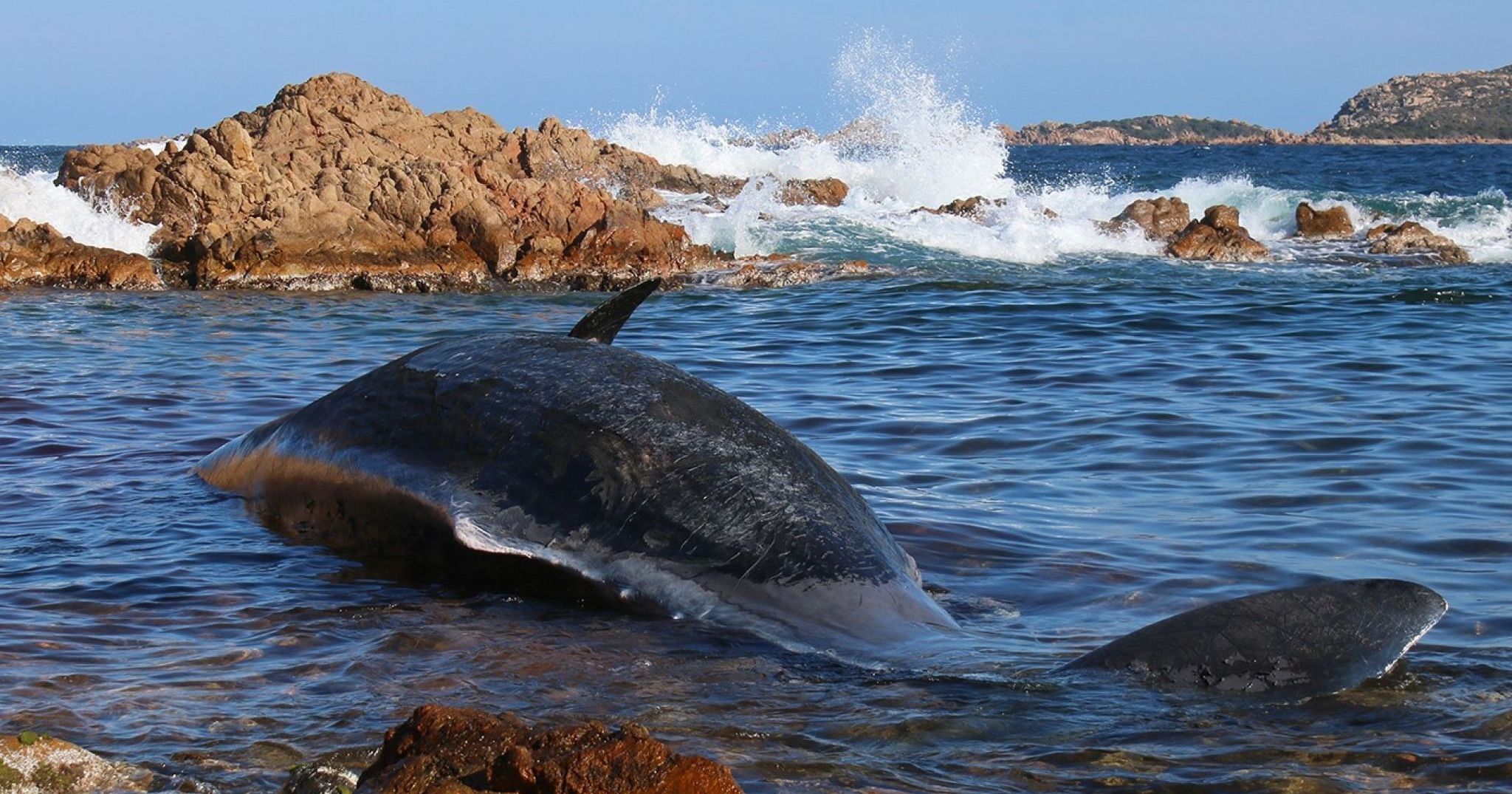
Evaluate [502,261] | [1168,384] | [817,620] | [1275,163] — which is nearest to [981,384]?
[1168,384]

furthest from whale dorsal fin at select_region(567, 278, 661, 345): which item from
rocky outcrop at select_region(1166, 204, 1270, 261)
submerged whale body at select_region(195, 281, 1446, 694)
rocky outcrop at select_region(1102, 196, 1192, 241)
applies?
rocky outcrop at select_region(1102, 196, 1192, 241)

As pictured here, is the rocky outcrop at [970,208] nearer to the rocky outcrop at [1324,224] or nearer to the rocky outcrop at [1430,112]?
the rocky outcrop at [1324,224]

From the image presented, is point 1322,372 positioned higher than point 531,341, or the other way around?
point 531,341

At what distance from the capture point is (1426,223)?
28.6 metres

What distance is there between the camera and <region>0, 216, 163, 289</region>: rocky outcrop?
17547 mm

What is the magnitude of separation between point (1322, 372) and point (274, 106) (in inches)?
718

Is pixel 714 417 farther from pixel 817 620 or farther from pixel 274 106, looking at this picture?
pixel 274 106

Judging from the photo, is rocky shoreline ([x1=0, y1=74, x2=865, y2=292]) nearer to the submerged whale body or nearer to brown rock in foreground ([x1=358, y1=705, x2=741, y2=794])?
the submerged whale body

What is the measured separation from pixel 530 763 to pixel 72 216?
19.3 metres

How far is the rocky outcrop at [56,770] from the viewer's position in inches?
119

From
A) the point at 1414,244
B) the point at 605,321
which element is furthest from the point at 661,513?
the point at 1414,244

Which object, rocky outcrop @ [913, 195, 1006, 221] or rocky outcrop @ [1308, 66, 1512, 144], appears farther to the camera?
rocky outcrop @ [1308, 66, 1512, 144]

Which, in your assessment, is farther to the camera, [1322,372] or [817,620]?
[1322,372]

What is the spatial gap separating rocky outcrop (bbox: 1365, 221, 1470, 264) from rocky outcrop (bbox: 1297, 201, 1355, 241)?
1.93 metres
